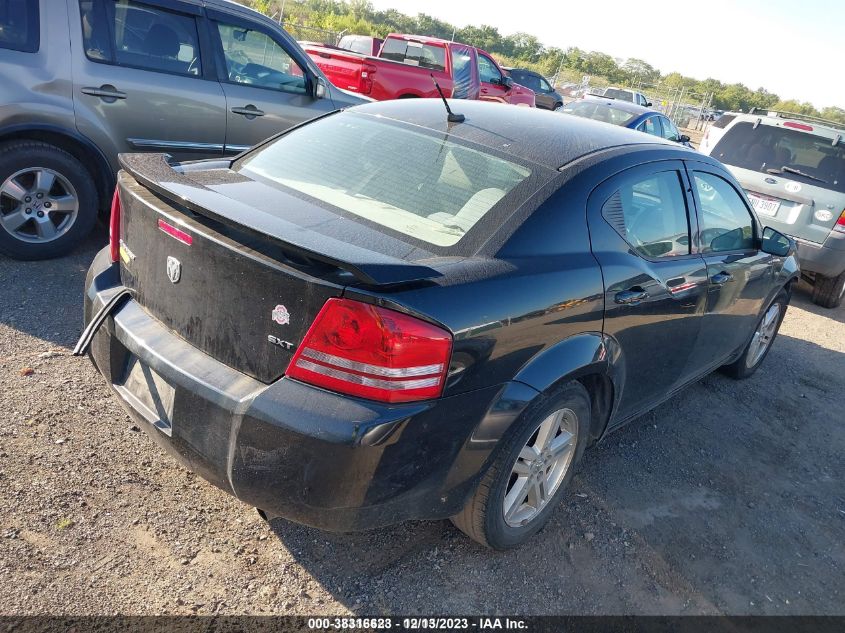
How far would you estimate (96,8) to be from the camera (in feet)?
16.0

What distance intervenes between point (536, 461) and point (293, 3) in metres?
50.9

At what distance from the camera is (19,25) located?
4.55 m

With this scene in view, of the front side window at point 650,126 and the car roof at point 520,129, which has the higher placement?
the car roof at point 520,129

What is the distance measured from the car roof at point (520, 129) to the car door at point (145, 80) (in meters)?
2.39

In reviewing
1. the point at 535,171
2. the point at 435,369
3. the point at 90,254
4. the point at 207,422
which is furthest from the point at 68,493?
the point at 90,254

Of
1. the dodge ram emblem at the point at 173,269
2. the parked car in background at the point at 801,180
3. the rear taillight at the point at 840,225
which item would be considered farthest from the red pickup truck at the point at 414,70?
the dodge ram emblem at the point at 173,269

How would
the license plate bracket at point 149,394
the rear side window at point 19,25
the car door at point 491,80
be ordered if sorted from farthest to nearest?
the car door at point 491,80, the rear side window at point 19,25, the license plate bracket at point 149,394

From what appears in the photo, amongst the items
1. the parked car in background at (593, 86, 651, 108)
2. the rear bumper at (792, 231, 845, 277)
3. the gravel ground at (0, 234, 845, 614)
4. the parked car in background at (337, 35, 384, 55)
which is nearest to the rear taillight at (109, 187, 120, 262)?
the gravel ground at (0, 234, 845, 614)

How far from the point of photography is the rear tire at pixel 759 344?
5.01 m

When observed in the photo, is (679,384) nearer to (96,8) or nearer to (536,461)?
(536,461)

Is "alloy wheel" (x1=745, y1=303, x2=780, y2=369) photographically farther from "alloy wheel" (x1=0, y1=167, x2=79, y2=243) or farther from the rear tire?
"alloy wheel" (x1=0, y1=167, x2=79, y2=243)

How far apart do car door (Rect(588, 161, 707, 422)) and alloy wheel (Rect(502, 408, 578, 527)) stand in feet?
1.26

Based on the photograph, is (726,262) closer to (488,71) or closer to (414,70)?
(414,70)

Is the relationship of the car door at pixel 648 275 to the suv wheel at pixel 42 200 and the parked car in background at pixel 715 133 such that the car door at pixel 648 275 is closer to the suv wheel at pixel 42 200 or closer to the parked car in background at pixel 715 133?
the suv wheel at pixel 42 200
